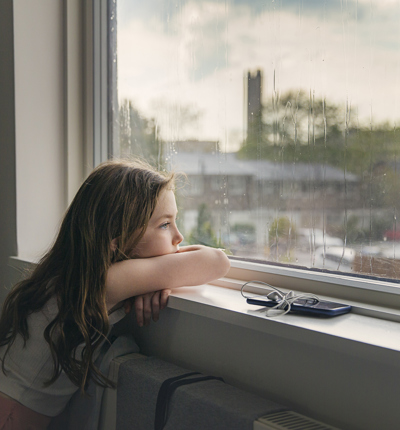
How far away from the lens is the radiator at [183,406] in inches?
27.5

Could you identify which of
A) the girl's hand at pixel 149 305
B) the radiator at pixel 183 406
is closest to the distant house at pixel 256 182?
the girl's hand at pixel 149 305

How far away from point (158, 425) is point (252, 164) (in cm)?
59

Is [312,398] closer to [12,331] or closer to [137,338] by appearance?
[137,338]

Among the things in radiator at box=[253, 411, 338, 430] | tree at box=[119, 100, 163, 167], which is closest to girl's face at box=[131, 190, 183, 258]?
tree at box=[119, 100, 163, 167]

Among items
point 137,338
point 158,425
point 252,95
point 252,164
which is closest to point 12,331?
point 137,338

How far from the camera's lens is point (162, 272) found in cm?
98

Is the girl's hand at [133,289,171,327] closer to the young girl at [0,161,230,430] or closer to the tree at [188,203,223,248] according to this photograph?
the young girl at [0,161,230,430]

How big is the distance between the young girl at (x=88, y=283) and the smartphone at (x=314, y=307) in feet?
0.59

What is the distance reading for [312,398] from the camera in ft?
2.46

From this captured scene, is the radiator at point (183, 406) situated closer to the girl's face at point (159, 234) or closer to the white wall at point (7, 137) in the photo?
the girl's face at point (159, 234)

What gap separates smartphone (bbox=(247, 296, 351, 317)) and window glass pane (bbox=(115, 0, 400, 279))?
0.12 m

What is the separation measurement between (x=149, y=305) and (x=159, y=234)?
0.52ft

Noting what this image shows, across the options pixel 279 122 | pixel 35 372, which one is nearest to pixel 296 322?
pixel 279 122

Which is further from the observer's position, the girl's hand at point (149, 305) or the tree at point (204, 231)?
the tree at point (204, 231)
